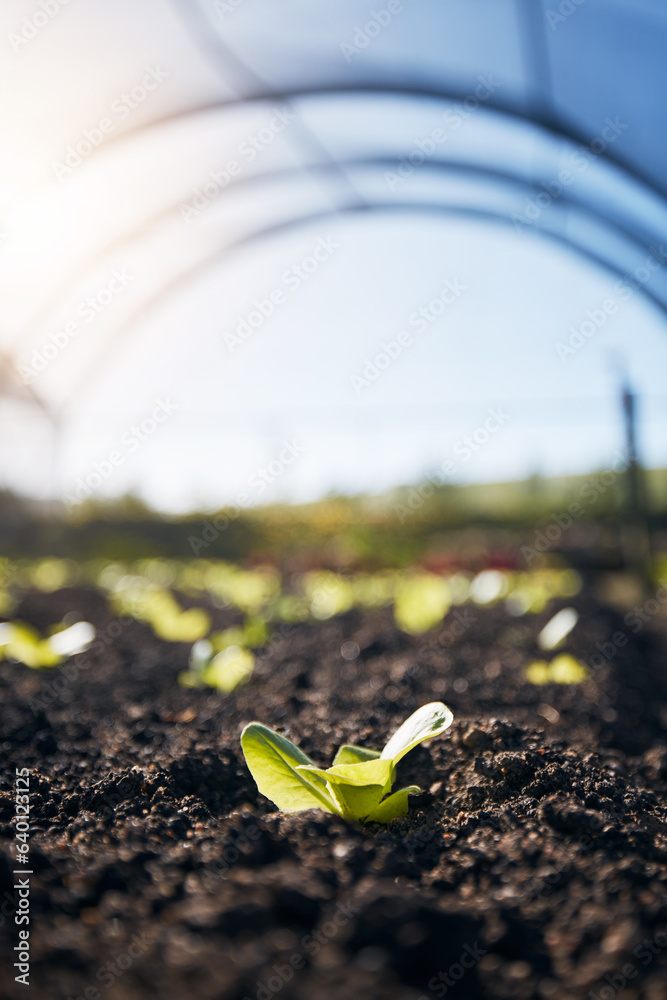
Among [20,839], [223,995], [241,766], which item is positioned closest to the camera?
[223,995]

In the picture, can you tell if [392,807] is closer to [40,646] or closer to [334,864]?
[334,864]

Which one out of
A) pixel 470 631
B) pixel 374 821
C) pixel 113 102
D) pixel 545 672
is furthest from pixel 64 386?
pixel 374 821

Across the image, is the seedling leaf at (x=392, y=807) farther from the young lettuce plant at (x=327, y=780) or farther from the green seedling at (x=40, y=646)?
the green seedling at (x=40, y=646)

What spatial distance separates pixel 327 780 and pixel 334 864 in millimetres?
262

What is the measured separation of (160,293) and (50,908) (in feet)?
22.6

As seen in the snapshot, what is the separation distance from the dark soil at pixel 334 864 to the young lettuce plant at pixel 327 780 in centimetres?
5

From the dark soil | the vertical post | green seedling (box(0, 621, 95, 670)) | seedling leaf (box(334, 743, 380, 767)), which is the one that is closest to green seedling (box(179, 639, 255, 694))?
the dark soil

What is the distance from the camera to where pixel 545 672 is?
240 cm

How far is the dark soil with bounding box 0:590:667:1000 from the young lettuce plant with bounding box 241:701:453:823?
5 cm

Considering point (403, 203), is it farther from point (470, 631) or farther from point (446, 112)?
point (470, 631)

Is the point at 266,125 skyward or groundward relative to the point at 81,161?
skyward

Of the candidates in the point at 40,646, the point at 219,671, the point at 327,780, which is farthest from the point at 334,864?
the point at 40,646

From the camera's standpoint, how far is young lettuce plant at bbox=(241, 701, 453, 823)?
45.9 inches

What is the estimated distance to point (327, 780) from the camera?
1179mm
